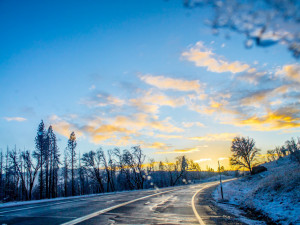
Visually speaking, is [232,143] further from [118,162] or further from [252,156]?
[118,162]

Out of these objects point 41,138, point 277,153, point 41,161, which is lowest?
point 277,153

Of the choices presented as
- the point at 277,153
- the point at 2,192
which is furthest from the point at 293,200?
the point at 277,153

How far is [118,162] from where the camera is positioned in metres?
52.0

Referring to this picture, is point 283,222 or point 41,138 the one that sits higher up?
point 41,138

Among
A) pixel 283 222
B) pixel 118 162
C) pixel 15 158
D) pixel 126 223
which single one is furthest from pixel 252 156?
pixel 15 158

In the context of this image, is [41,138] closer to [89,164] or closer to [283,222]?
[89,164]

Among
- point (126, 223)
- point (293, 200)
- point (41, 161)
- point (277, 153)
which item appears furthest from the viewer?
point (277, 153)

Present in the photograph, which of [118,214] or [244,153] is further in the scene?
[244,153]

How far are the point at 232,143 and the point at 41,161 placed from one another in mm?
41843

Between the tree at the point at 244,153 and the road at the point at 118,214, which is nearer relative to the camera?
the road at the point at 118,214

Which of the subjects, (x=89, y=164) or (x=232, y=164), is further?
(x=89, y=164)

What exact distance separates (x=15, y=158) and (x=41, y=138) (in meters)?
11.2

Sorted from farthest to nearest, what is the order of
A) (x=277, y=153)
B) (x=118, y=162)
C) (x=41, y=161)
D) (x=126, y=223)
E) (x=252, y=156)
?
(x=277, y=153) < (x=118, y=162) < (x=252, y=156) < (x=41, y=161) < (x=126, y=223)

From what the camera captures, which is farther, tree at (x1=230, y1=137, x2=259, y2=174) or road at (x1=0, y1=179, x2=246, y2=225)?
tree at (x1=230, y1=137, x2=259, y2=174)
